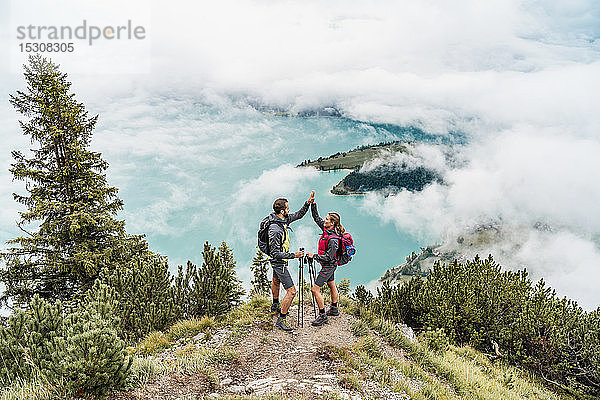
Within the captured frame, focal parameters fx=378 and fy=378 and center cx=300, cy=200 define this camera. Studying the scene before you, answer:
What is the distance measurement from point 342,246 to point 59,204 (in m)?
13.5

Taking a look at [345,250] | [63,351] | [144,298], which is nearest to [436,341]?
[345,250]

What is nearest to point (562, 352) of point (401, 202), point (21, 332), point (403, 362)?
point (403, 362)

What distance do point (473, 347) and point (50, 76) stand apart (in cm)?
1966

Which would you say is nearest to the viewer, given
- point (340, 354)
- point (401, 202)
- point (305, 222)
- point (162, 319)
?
point (340, 354)

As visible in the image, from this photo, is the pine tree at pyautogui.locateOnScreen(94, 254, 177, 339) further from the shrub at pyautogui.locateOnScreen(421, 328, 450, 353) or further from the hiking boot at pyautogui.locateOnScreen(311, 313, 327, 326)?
the shrub at pyautogui.locateOnScreen(421, 328, 450, 353)

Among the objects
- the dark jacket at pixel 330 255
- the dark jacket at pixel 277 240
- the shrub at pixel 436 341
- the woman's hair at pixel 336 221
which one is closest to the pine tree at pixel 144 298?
the dark jacket at pixel 277 240

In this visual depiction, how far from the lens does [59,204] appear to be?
15992 mm

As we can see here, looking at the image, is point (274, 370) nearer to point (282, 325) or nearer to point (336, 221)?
point (282, 325)

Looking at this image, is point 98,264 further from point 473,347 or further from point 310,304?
point 473,347

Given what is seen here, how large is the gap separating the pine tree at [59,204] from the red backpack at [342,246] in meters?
11.8

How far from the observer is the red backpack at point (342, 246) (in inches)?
332

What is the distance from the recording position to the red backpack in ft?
27.7

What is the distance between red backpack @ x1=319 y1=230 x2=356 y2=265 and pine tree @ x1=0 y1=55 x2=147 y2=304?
11.8m

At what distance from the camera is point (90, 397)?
16.5ft
